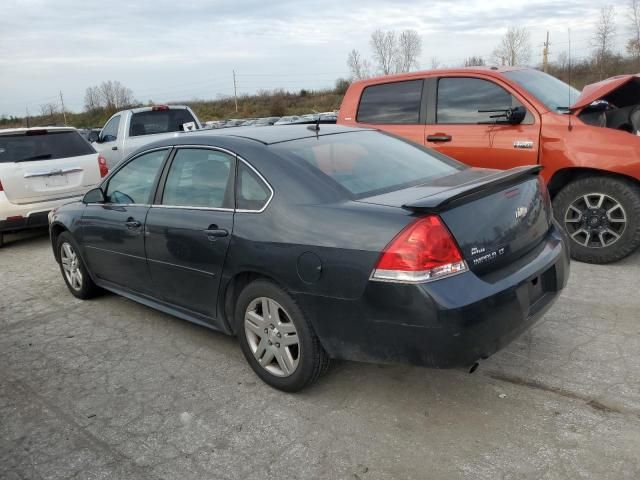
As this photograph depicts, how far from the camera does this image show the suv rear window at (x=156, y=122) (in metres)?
10.8

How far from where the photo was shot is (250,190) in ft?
10.9

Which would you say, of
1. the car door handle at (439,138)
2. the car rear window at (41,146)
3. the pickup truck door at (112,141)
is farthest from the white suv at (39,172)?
the car door handle at (439,138)

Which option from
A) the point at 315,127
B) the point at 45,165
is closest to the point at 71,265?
the point at 315,127

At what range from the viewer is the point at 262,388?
339cm

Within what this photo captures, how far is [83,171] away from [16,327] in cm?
379

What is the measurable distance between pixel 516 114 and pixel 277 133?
2671mm

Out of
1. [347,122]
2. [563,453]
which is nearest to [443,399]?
[563,453]

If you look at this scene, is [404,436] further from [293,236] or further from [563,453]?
[293,236]

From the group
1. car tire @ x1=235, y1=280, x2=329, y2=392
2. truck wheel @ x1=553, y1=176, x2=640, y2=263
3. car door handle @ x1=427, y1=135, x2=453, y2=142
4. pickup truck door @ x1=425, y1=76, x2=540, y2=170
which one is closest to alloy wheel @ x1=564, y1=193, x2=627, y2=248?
truck wheel @ x1=553, y1=176, x2=640, y2=263

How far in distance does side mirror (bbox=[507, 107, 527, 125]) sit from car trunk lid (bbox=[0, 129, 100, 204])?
5.75 metres

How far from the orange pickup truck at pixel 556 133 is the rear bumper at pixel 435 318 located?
2.54 meters

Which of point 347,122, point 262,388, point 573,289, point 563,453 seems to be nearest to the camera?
point 563,453

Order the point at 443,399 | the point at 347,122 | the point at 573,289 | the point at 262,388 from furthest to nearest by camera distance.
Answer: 1. the point at 347,122
2. the point at 573,289
3. the point at 262,388
4. the point at 443,399

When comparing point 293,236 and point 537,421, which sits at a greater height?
point 293,236
